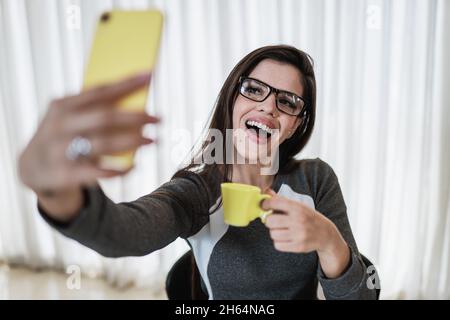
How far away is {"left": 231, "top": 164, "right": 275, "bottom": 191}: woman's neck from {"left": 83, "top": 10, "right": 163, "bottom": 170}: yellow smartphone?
1.75ft

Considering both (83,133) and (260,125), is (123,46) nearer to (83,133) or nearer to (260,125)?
(83,133)

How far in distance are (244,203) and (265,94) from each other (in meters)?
0.31

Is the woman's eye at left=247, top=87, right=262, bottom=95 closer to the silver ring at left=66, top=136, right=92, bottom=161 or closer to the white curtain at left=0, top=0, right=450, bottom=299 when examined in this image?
the silver ring at left=66, top=136, right=92, bottom=161

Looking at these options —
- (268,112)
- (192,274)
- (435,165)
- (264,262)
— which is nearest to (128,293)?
(192,274)

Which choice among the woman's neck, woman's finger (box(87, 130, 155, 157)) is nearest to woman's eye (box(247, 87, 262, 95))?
the woman's neck

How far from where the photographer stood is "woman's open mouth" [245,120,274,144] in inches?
34.1

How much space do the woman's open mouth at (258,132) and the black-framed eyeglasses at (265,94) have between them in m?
0.06

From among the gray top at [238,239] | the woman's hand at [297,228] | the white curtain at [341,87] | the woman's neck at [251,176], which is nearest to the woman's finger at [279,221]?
the woman's hand at [297,228]

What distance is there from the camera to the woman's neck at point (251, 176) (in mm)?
957

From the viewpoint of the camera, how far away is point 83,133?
→ 0.37 meters

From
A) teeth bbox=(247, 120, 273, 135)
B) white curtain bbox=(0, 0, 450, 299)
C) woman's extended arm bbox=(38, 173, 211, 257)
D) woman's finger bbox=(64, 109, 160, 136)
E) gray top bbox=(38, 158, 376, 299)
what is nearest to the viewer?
woman's finger bbox=(64, 109, 160, 136)

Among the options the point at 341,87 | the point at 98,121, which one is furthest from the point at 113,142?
the point at 341,87

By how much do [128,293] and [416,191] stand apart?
155cm

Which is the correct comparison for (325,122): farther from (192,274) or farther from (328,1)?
(192,274)
